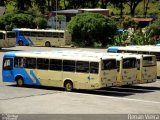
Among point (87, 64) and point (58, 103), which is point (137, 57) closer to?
point (87, 64)

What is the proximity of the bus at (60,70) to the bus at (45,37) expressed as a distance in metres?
32.6

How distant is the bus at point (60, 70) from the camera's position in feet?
86.3

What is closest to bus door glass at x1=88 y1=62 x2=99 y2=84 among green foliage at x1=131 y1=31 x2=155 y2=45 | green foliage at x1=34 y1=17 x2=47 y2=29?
green foliage at x1=131 y1=31 x2=155 y2=45

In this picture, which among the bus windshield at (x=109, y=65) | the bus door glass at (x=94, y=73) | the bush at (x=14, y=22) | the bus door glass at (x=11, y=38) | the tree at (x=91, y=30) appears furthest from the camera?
the bush at (x=14, y=22)

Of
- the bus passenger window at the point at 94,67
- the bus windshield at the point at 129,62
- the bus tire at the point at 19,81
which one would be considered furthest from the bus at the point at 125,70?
the bus tire at the point at 19,81

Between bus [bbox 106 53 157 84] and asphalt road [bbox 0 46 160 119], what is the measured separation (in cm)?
61

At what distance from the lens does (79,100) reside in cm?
2405

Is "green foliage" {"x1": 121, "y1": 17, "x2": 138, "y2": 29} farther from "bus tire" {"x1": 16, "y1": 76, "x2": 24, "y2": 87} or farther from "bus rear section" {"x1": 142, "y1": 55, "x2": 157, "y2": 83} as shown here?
"bus tire" {"x1": 16, "y1": 76, "x2": 24, "y2": 87}

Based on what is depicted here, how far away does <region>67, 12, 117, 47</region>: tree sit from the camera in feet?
202

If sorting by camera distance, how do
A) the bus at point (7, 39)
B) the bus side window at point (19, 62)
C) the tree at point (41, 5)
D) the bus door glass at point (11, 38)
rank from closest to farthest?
the bus side window at point (19, 62) < the bus at point (7, 39) < the bus door glass at point (11, 38) < the tree at point (41, 5)

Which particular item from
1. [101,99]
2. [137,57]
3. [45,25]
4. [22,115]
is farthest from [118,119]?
[45,25]

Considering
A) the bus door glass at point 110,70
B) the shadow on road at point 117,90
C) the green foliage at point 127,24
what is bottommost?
the shadow on road at point 117,90

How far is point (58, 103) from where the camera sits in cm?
2281

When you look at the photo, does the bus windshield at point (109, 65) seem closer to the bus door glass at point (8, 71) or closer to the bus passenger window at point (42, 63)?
the bus passenger window at point (42, 63)
